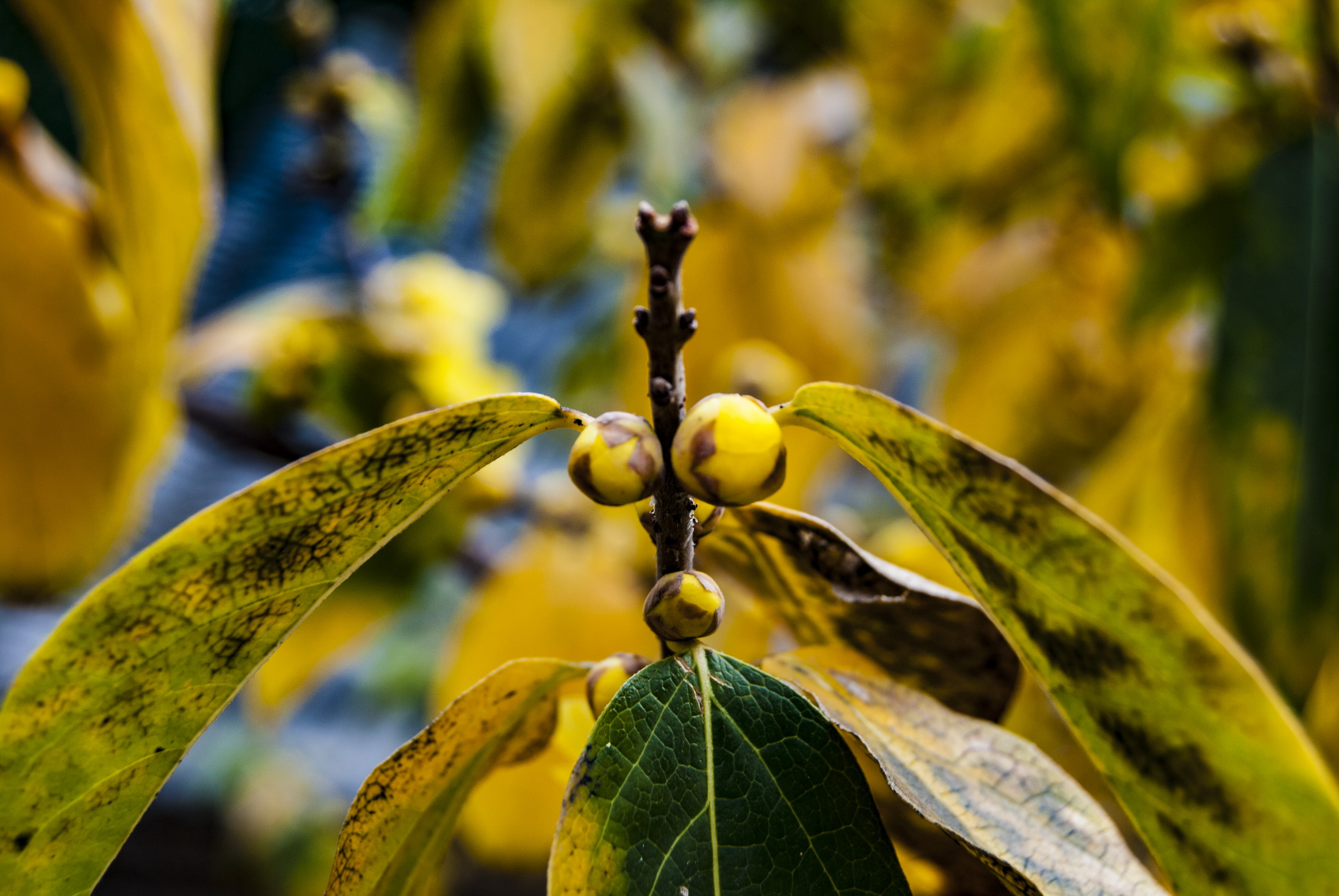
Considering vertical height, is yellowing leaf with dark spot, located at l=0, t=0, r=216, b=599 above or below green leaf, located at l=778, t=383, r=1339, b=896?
above

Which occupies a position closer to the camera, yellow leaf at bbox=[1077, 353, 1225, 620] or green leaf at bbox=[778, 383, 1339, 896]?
green leaf at bbox=[778, 383, 1339, 896]

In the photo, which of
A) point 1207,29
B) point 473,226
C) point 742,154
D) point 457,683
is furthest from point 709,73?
point 473,226

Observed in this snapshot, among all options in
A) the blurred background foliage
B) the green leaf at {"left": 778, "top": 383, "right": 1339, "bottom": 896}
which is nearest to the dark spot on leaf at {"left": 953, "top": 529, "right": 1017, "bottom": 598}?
the green leaf at {"left": 778, "top": 383, "right": 1339, "bottom": 896}

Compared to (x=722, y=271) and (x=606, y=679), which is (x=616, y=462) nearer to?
(x=606, y=679)

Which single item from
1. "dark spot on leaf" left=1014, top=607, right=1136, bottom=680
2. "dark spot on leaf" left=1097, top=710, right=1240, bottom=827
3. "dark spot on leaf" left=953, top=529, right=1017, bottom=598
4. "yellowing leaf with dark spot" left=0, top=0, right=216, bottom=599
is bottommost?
"dark spot on leaf" left=1097, top=710, right=1240, bottom=827

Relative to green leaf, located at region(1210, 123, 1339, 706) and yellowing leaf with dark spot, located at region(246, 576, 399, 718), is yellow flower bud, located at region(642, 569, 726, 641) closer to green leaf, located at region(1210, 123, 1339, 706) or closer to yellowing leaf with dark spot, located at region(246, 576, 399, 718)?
green leaf, located at region(1210, 123, 1339, 706)

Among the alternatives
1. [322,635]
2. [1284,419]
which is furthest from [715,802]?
[322,635]
